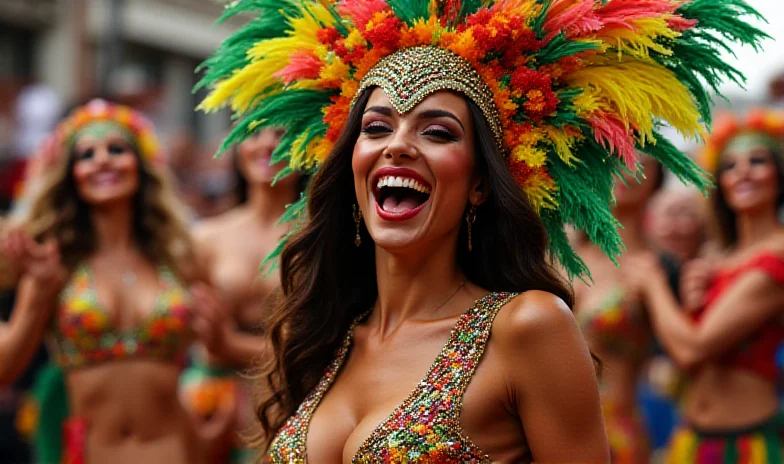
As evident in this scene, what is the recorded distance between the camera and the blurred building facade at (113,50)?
467 inches

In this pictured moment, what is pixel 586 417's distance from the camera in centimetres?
266

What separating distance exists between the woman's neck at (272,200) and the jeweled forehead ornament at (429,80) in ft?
11.4

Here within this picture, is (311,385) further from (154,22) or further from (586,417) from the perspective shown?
(154,22)

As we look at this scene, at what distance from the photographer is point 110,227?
5633 millimetres

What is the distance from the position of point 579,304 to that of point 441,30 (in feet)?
12.4

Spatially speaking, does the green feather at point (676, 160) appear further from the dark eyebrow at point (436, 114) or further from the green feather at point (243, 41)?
the green feather at point (243, 41)

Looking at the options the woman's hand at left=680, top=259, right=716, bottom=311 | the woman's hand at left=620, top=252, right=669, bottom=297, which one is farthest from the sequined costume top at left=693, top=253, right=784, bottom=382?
the woman's hand at left=620, top=252, right=669, bottom=297

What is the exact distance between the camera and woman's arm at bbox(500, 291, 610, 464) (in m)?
2.65

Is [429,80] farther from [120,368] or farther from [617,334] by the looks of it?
[617,334]

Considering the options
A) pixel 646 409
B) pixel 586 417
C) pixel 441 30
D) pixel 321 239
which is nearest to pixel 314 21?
pixel 441 30

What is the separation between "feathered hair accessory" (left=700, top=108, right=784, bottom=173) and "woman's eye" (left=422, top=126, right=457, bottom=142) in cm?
332

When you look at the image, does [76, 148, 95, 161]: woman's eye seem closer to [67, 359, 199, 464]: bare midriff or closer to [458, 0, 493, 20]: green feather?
[67, 359, 199, 464]: bare midriff

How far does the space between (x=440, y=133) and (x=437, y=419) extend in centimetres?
77

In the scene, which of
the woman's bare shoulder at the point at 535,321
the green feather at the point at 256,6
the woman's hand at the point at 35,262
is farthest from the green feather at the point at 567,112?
the woman's hand at the point at 35,262
